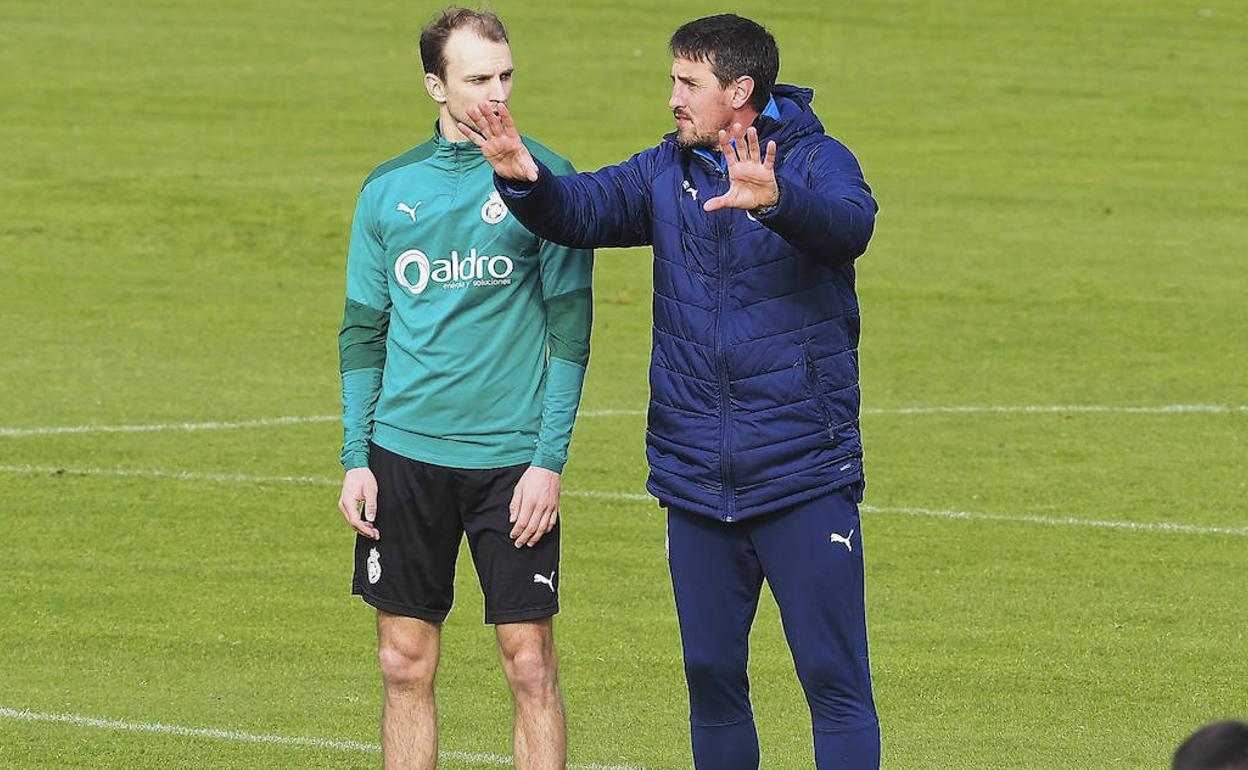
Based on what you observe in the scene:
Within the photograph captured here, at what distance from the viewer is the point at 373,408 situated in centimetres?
700

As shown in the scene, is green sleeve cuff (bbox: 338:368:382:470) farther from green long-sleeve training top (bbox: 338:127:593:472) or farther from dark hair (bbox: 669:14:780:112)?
dark hair (bbox: 669:14:780:112)

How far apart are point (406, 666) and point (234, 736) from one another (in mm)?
1672

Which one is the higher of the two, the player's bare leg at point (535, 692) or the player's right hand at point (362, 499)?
the player's right hand at point (362, 499)

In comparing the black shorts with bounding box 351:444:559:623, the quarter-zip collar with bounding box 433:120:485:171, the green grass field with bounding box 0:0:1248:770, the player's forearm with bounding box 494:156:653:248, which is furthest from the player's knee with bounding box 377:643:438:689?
the quarter-zip collar with bounding box 433:120:485:171

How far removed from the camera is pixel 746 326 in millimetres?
6441

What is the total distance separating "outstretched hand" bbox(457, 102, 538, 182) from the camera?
6.28 m

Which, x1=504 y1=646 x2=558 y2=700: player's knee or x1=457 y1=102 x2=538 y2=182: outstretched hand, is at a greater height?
x1=457 y1=102 x2=538 y2=182: outstretched hand

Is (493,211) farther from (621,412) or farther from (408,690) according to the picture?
(621,412)

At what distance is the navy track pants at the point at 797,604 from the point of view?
6.54m

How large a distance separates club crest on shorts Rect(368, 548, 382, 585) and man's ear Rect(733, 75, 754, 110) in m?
1.69

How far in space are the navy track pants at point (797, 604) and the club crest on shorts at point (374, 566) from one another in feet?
2.84

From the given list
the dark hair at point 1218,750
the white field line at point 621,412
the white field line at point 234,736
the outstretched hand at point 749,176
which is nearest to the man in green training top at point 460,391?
the outstretched hand at point 749,176

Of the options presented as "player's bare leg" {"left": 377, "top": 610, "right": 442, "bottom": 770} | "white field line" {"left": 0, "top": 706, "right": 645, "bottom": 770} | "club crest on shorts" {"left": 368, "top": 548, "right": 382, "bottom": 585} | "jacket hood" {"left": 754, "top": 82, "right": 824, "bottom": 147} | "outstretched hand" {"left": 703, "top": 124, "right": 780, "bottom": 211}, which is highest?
"jacket hood" {"left": 754, "top": 82, "right": 824, "bottom": 147}

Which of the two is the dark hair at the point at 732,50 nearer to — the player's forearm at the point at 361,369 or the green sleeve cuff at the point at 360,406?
the player's forearm at the point at 361,369
